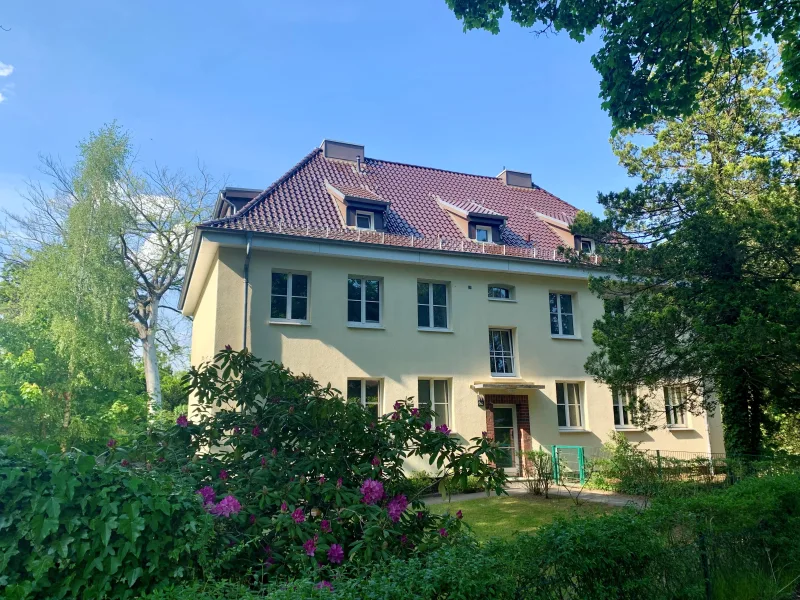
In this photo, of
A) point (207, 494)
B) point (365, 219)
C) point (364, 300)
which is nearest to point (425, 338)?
point (364, 300)

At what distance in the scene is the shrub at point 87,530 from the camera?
9.81 feet

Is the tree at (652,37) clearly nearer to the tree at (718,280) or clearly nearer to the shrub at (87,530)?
the tree at (718,280)

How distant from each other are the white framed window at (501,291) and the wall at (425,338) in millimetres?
230

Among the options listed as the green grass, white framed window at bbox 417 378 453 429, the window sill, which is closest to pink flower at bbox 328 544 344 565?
the green grass

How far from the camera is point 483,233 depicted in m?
20.1

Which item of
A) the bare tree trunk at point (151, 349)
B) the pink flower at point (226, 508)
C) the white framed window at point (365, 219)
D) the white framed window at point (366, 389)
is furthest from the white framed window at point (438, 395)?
the bare tree trunk at point (151, 349)

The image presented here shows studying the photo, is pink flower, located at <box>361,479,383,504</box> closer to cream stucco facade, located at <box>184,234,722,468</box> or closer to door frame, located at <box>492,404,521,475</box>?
cream stucco facade, located at <box>184,234,722,468</box>

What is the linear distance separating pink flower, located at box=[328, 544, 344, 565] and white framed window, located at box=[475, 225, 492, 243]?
16818 mm

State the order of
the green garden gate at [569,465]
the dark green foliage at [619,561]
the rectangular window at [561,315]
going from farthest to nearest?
1. the rectangular window at [561,315]
2. the green garden gate at [569,465]
3. the dark green foliage at [619,561]

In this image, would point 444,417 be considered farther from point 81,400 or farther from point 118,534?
point 118,534

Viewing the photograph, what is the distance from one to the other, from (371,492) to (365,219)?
14.6 m

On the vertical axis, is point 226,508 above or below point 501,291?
below

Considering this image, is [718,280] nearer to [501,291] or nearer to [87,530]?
[501,291]

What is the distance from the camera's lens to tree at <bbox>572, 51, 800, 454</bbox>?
1094cm
